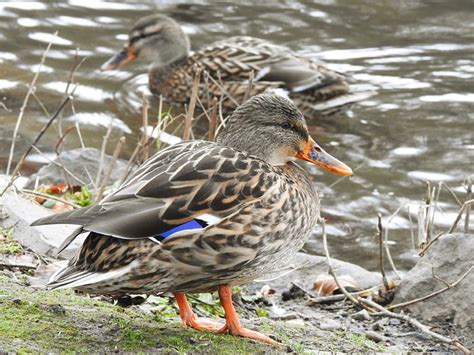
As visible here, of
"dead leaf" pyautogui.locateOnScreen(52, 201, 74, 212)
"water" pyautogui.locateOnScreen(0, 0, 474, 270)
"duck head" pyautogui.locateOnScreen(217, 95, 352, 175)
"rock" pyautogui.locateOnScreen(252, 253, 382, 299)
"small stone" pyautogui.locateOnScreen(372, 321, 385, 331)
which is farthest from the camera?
"water" pyautogui.locateOnScreen(0, 0, 474, 270)

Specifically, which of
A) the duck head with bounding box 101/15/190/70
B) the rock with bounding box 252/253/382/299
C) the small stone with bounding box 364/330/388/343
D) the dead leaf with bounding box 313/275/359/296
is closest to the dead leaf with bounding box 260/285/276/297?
the rock with bounding box 252/253/382/299

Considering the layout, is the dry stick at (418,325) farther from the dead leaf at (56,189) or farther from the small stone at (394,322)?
the dead leaf at (56,189)

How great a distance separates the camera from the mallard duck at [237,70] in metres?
11.2

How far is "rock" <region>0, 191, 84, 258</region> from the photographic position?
5883mm

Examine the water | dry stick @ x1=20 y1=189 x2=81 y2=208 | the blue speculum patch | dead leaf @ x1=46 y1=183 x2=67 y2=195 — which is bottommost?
the water

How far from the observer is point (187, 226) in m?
4.19

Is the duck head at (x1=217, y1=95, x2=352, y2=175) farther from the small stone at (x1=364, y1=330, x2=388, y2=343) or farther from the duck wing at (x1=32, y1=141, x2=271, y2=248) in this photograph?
the small stone at (x1=364, y1=330, x2=388, y2=343)

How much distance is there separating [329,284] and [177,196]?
7.79 feet

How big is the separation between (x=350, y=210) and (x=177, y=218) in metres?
4.41

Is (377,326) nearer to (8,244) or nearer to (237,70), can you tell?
(8,244)

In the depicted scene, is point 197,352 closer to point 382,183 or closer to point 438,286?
point 438,286

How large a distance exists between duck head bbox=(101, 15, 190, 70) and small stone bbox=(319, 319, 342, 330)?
6.71 m

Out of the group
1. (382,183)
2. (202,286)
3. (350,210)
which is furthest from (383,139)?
(202,286)

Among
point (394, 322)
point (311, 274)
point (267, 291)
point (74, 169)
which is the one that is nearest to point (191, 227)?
point (394, 322)
